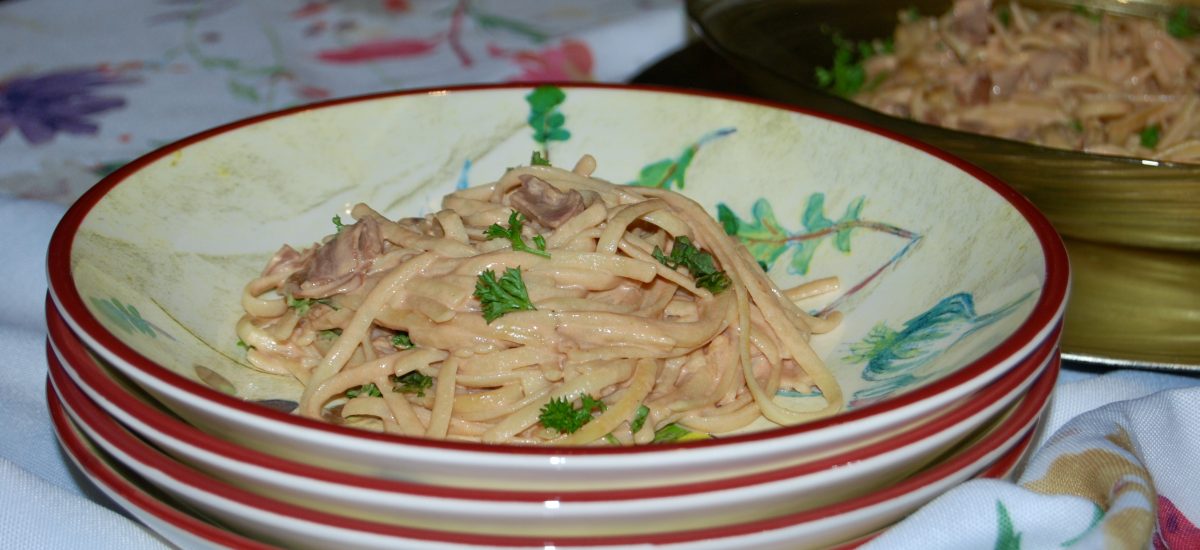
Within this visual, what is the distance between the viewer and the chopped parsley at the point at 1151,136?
320cm

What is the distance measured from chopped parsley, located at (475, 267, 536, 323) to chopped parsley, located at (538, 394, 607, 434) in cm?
22

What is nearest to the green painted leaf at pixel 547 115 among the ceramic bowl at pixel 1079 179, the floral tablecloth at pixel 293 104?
the ceramic bowl at pixel 1079 179

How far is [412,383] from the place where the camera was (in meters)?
2.03

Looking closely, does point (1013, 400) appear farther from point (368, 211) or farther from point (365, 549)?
point (368, 211)

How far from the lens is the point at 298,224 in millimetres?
2451

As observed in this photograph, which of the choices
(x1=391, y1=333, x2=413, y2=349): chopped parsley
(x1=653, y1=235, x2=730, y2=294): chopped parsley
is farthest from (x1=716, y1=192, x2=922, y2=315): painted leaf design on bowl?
(x1=391, y1=333, x2=413, y2=349): chopped parsley

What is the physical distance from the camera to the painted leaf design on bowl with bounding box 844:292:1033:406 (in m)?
1.90

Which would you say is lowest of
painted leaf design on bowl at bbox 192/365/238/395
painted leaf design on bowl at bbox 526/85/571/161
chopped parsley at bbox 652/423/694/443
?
chopped parsley at bbox 652/423/694/443

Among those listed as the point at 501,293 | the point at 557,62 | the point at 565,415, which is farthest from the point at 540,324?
the point at 557,62

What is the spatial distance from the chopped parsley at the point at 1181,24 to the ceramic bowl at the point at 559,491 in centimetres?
310

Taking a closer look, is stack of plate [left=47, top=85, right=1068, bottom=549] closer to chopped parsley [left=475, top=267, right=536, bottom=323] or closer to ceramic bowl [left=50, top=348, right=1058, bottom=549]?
ceramic bowl [left=50, top=348, right=1058, bottom=549]

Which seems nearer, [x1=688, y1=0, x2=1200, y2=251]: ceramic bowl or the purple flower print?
[x1=688, y1=0, x2=1200, y2=251]: ceramic bowl

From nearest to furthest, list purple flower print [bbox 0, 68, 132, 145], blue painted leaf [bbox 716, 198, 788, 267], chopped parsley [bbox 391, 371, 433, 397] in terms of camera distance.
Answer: chopped parsley [bbox 391, 371, 433, 397]
blue painted leaf [bbox 716, 198, 788, 267]
purple flower print [bbox 0, 68, 132, 145]

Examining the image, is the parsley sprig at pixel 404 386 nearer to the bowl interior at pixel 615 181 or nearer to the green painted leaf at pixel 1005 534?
the bowl interior at pixel 615 181
